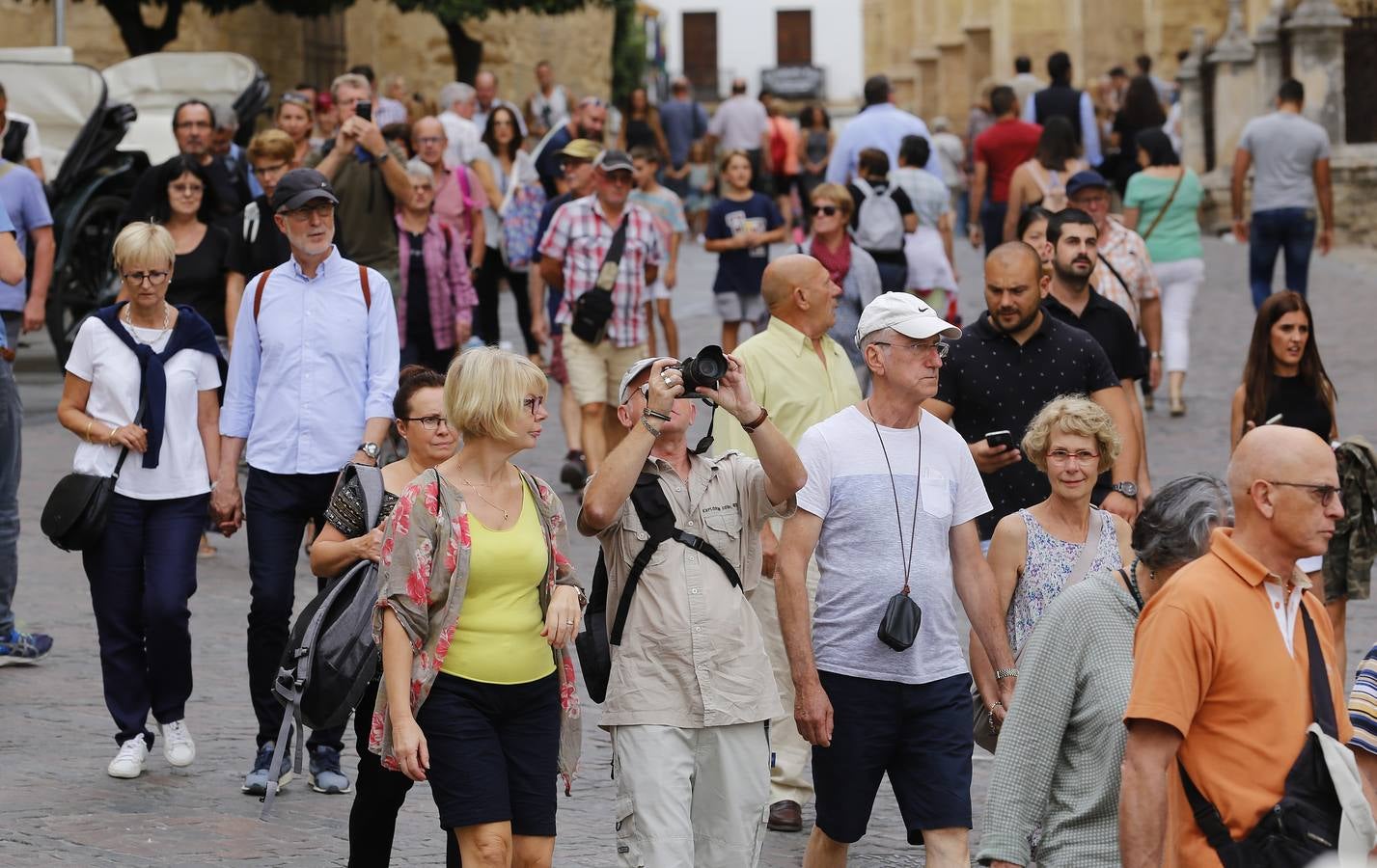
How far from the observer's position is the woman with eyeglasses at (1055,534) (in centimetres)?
623

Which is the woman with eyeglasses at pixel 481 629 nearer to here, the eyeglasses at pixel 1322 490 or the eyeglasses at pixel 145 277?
the eyeglasses at pixel 1322 490

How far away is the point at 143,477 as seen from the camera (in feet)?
24.3

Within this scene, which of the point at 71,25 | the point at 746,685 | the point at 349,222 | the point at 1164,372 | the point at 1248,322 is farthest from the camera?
the point at 71,25

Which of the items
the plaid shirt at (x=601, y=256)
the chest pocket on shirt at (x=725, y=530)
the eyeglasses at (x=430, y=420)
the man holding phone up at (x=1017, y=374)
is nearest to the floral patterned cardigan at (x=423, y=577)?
the chest pocket on shirt at (x=725, y=530)

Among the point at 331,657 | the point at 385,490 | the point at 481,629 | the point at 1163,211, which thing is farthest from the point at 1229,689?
the point at 1163,211

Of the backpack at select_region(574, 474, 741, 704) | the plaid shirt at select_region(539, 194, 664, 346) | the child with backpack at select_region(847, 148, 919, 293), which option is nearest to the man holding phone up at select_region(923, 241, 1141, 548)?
the backpack at select_region(574, 474, 741, 704)

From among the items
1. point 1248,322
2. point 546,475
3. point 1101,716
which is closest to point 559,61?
point 1248,322

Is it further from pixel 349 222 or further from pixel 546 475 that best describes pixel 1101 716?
pixel 546 475

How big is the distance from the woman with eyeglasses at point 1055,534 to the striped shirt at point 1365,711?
1794 mm

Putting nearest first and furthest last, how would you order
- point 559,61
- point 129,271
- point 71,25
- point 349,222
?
point 129,271, point 349,222, point 71,25, point 559,61

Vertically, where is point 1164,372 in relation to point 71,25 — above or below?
below

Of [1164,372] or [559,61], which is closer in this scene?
[1164,372]

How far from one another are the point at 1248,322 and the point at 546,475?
8.74m

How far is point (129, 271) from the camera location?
24.0 ft
